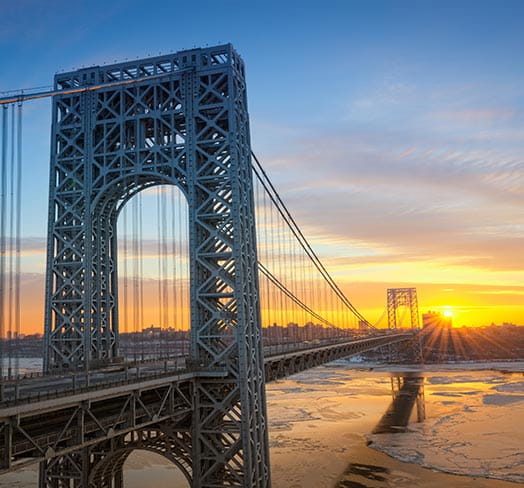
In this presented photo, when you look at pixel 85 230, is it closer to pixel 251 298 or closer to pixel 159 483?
pixel 251 298

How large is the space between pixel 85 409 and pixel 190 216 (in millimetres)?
10778

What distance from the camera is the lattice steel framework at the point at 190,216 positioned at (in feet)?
76.1

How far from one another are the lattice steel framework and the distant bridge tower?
156 meters

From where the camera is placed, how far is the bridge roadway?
13.5 meters

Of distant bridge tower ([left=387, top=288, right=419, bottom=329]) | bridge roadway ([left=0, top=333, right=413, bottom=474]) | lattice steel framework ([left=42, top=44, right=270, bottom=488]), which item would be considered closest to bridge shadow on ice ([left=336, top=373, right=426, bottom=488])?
lattice steel framework ([left=42, top=44, right=270, bottom=488])

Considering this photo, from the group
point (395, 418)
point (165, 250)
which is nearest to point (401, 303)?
point (395, 418)

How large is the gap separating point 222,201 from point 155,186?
4998mm

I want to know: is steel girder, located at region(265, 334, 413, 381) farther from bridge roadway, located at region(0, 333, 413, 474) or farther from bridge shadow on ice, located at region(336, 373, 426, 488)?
bridge roadway, located at region(0, 333, 413, 474)

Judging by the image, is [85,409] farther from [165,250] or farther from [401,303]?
[401,303]

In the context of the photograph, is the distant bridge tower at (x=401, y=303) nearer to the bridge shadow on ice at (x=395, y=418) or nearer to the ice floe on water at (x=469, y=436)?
the bridge shadow on ice at (x=395, y=418)

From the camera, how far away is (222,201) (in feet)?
78.2

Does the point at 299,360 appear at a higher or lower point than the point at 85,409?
lower

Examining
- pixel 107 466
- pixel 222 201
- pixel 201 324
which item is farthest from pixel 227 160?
pixel 107 466

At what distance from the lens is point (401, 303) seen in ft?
586
